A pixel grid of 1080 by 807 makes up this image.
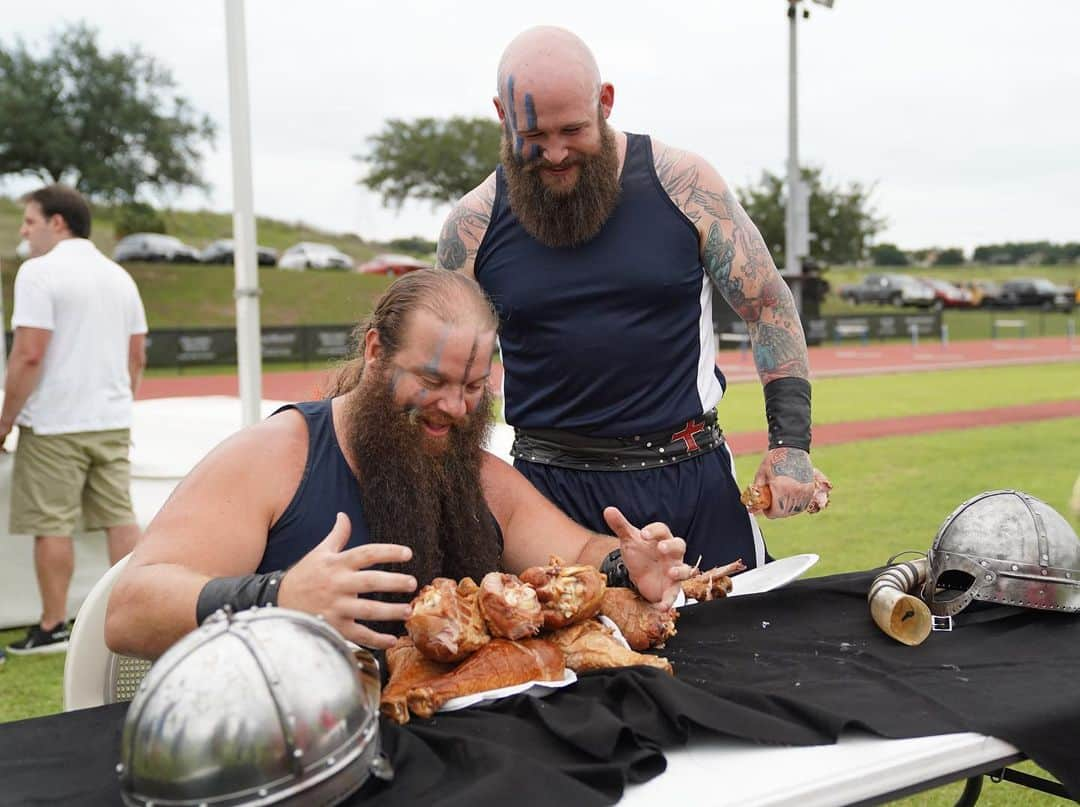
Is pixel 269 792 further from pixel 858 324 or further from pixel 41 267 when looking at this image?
pixel 858 324

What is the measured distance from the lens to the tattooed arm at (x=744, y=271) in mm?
2846

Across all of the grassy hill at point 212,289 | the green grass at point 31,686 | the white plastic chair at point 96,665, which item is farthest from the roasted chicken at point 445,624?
the grassy hill at point 212,289

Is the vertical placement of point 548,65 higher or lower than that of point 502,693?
higher

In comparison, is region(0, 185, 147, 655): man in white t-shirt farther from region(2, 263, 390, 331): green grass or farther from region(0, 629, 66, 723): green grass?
region(2, 263, 390, 331): green grass

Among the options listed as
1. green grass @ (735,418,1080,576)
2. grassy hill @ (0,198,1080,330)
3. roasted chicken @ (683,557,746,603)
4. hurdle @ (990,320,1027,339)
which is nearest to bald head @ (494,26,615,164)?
roasted chicken @ (683,557,746,603)

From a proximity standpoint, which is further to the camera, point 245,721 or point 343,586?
point 343,586

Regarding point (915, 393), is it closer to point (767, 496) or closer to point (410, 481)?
point (767, 496)

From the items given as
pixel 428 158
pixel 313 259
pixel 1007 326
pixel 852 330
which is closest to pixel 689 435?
pixel 852 330

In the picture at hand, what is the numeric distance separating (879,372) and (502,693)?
20.7 meters

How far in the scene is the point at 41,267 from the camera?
489cm

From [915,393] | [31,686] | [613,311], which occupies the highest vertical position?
[613,311]

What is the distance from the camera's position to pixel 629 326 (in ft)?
9.15

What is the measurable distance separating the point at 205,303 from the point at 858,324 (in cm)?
2024

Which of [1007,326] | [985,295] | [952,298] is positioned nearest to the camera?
[1007,326]
